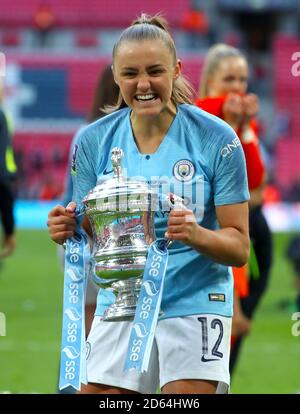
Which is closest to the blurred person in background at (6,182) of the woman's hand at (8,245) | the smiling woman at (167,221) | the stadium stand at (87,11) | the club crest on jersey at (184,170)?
the woman's hand at (8,245)

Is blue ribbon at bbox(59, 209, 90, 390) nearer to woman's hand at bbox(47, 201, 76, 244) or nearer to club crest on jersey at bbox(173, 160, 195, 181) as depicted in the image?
woman's hand at bbox(47, 201, 76, 244)

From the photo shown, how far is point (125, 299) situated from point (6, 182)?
4658mm

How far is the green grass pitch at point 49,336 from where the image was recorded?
27.5ft

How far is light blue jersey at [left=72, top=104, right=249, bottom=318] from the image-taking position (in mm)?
3857

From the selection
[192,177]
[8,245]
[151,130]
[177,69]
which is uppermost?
[8,245]

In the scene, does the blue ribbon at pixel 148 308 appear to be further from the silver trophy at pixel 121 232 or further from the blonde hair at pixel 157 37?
the blonde hair at pixel 157 37

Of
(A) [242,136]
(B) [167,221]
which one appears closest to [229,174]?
(B) [167,221]

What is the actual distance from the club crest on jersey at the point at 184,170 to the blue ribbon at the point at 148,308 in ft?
0.97

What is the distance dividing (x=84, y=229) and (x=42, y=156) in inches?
1016

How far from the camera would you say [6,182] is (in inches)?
326

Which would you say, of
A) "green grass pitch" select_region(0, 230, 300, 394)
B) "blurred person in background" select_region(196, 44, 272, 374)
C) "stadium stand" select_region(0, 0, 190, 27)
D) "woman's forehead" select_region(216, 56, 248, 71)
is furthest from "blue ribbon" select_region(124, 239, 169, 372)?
"stadium stand" select_region(0, 0, 190, 27)

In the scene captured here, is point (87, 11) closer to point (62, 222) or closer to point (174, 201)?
point (62, 222)

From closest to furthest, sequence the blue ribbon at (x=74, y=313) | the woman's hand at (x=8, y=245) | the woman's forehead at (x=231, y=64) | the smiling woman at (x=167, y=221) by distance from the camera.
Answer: the blue ribbon at (x=74, y=313) < the smiling woman at (x=167, y=221) < the woman's forehead at (x=231, y=64) < the woman's hand at (x=8, y=245)

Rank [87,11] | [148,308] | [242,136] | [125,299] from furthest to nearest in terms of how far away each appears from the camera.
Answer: [87,11] → [242,136] → [125,299] → [148,308]
